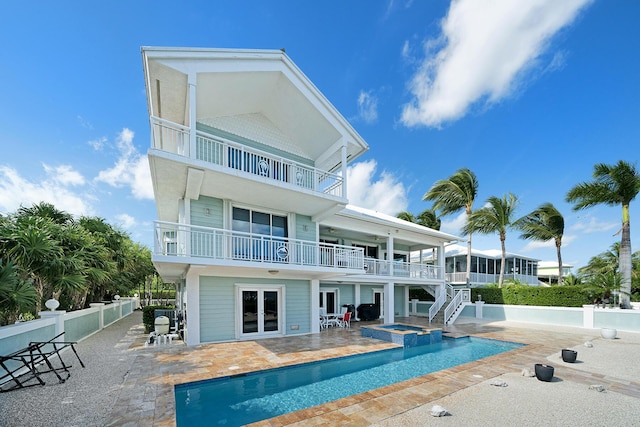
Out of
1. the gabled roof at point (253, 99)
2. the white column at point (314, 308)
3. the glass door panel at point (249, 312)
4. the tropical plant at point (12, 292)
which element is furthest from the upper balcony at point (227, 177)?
the tropical plant at point (12, 292)

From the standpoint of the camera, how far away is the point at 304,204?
1252 centimetres

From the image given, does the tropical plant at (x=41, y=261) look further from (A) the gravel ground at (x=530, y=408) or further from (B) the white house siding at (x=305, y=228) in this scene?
(A) the gravel ground at (x=530, y=408)

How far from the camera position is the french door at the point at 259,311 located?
11.8 meters

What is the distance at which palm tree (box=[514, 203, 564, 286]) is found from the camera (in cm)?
2358

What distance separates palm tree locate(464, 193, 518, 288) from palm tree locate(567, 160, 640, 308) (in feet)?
16.6

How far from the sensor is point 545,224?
2409 cm

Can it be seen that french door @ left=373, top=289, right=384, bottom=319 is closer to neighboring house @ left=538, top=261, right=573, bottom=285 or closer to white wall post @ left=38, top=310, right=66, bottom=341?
white wall post @ left=38, top=310, right=66, bottom=341

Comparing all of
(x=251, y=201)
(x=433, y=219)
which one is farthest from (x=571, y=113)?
(x=251, y=201)

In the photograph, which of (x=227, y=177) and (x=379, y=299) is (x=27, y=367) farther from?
(x=379, y=299)

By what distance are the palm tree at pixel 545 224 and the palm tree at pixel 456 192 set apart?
163 inches

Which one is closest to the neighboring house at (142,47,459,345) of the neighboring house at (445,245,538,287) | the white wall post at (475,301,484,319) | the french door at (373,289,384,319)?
the french door at (373,289,384,319)

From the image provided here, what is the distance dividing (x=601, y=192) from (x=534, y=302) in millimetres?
7258

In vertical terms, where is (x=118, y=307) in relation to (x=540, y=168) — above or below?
below

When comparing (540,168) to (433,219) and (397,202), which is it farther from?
(397,202)
